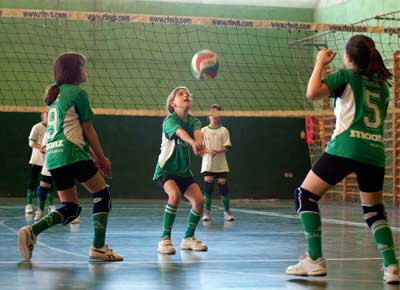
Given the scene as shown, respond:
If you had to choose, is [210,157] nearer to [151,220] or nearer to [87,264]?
[151,220]

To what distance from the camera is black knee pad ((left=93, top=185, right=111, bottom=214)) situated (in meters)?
6.88

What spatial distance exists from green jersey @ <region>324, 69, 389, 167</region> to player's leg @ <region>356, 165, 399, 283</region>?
89 millimetres

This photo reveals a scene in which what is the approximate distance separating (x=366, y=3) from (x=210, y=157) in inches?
298

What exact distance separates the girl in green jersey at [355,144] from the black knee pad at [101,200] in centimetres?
175

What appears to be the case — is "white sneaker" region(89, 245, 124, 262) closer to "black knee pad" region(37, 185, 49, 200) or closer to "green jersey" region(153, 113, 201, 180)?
"green jersey" region(153, 113, 201, 180)

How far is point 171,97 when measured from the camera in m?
8.41

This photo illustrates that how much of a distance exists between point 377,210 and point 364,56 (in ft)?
3.64

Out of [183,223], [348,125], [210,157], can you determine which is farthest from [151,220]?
[348,125]

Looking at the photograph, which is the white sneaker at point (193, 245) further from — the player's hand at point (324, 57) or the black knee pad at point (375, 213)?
the player's hand at point (324, 57)

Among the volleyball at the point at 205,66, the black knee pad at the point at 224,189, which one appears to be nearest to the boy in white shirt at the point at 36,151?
the volleyball at the point at 205,66

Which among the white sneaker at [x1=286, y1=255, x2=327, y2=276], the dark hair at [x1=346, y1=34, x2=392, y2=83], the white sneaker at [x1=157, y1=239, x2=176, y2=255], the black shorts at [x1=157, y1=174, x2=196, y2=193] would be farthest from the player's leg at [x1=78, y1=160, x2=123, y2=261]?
the dark hair at [x1=346, y1=34, x2=392, y2=83]

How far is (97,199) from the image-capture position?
689cm

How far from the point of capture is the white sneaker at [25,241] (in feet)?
22.5

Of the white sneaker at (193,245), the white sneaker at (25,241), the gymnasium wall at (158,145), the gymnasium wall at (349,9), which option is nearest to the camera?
the white sneaker at (25,241)
